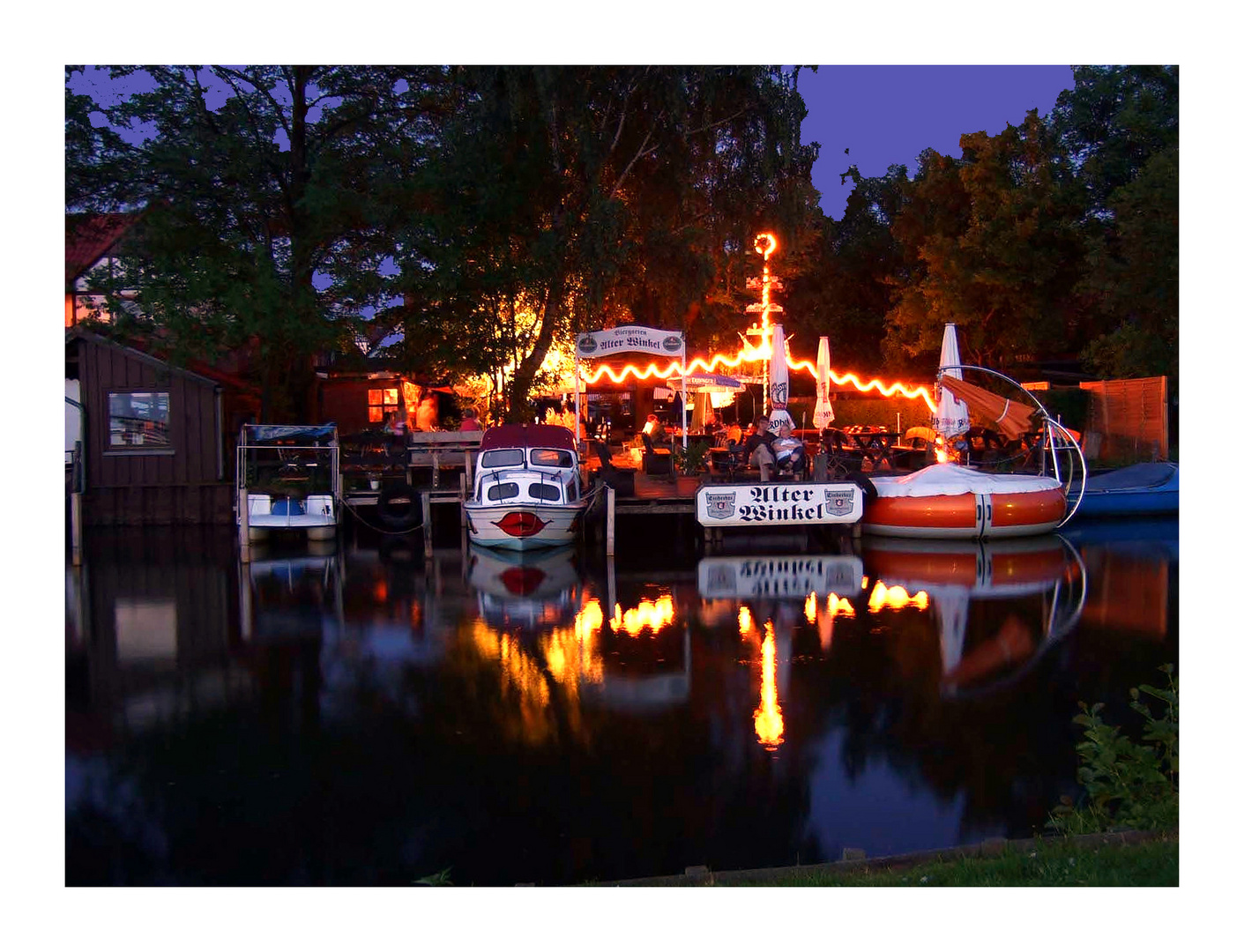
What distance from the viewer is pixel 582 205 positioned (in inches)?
1000

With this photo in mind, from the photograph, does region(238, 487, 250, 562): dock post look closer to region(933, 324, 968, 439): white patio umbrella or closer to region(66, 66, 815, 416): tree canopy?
region(66, 66, 815, 416): tree canopy

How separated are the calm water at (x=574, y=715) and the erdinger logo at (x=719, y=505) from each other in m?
3.23

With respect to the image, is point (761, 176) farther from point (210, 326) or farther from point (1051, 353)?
point (1051, 353)

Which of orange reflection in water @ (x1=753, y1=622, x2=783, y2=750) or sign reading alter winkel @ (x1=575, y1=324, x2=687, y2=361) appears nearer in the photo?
orange reflection in water @ (x1=753, y1=622, x2=783, y2=750)

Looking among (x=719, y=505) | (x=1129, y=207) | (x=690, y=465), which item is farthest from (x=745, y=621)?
(x=1129, y=207)

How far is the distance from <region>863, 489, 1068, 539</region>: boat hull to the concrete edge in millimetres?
14022

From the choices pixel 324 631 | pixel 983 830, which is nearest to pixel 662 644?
pixel 324 631

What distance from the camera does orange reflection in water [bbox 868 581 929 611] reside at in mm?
13328

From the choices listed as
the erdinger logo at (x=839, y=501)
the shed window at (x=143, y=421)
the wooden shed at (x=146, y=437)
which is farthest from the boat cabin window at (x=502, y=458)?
the shed window at (x=143, y=421)

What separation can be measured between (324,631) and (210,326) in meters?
12.1

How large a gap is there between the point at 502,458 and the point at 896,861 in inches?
578

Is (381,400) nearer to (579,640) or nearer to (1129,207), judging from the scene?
(1129,207)

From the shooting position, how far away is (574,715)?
8797 millimetres

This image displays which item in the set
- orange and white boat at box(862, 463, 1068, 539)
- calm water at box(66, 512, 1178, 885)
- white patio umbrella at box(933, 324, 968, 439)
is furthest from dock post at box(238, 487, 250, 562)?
white patio umbrella at box(933, 324, 968, 439)
